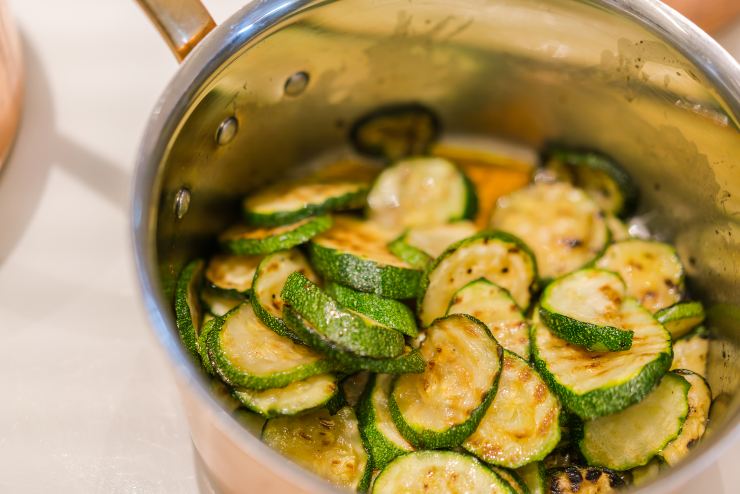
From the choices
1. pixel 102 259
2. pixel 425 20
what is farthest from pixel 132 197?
pixel 425 20

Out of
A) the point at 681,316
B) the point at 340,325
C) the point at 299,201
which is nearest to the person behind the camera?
the point at 340,325

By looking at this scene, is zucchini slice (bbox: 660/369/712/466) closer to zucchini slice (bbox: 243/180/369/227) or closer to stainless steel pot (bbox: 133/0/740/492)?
stainless steel pot (bbox: 133/0/740/492)

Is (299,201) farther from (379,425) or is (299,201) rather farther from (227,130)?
(379,425)

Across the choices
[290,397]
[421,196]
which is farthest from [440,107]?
[290,397]

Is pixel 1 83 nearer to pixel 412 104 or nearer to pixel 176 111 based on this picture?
pixel 176 111

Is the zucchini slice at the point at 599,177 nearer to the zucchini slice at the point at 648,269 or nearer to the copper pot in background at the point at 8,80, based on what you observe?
the zucchini slice at the point at 648,269

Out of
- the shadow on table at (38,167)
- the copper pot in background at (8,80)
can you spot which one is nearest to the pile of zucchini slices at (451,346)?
the shadow on table at (38,167)

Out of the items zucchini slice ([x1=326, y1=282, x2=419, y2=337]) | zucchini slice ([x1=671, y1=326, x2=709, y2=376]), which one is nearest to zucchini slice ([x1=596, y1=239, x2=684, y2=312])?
zucchini slice ([x1=671, y1=326, x2=709, y2=376])
